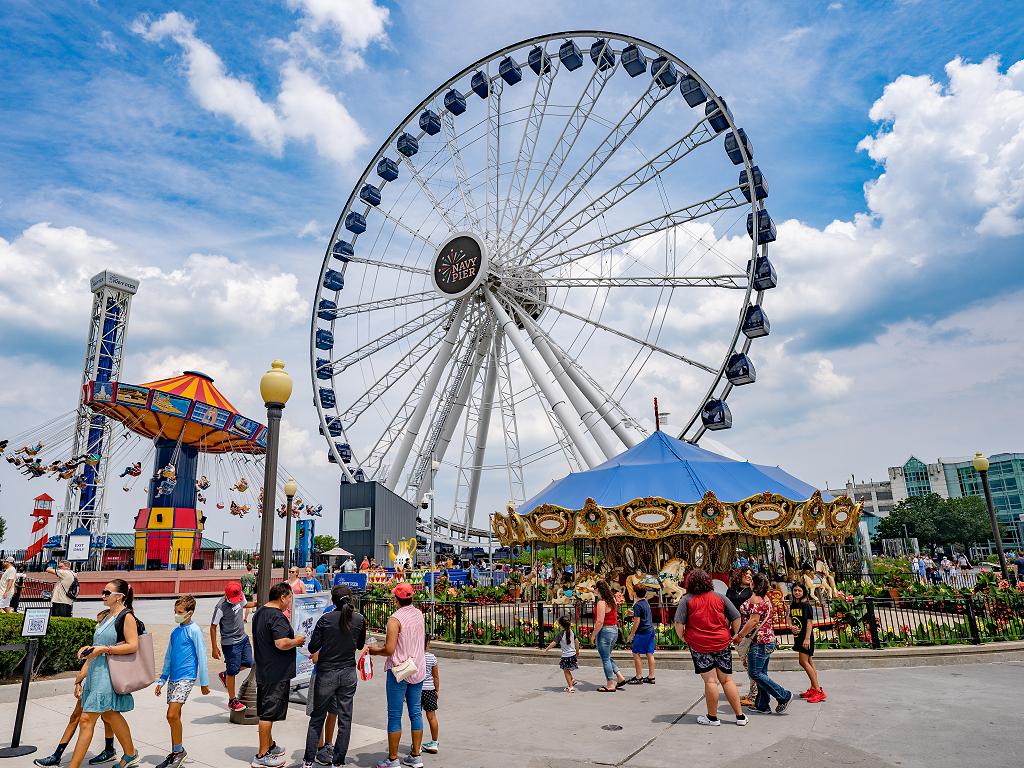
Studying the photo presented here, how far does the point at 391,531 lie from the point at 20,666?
68.7ft

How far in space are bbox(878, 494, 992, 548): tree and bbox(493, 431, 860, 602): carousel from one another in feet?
201

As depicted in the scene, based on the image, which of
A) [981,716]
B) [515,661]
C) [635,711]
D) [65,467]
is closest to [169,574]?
[65,467]

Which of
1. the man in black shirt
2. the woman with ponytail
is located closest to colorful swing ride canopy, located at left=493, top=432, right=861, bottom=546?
the woman with ponytail

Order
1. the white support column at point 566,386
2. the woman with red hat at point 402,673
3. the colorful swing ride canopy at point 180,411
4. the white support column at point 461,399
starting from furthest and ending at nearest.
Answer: the colorful swing ride canopy at point 180,411, the white support column at point 461,399, the white support column at point 566,386, the woman with red hat at point 402,673

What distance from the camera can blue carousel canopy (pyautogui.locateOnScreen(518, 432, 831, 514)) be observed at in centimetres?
1595

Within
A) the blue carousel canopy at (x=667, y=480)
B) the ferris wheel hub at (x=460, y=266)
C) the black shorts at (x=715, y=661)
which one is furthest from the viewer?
the ferris wheel hub at (x=460, y=266)

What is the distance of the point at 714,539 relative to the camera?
16.5 m

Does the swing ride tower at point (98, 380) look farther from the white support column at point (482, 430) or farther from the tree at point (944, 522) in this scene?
the tree at point (944, 522)

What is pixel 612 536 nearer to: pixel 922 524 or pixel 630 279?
pixel 630 279

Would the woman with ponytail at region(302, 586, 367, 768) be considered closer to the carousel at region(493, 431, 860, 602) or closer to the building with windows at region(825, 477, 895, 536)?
the carousel at region(493, 431, 860, 602)

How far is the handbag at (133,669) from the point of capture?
5.42m

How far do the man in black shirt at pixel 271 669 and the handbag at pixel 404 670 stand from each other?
Answer: 829 millimetres

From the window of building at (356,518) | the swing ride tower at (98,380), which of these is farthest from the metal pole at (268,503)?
the swing ride tower at (98,380)

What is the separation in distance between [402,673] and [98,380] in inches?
2383
